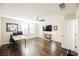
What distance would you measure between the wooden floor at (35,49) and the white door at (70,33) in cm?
16

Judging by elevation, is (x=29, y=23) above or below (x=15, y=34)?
above

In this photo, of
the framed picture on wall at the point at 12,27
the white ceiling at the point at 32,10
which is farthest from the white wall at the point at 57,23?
the framed picture on wall at the point at 12,27

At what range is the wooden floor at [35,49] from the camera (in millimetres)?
1441

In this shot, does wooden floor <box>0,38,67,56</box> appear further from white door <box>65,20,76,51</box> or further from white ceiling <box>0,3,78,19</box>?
white ceiling <box>0,3,78,19</box>

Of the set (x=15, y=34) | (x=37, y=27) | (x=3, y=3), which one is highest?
(x=3, y=3)

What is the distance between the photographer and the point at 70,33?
1.53 meters

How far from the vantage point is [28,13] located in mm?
1521

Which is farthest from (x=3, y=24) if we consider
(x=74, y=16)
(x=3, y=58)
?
(x=74, y=16)

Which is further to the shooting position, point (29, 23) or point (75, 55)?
point (29, 23)

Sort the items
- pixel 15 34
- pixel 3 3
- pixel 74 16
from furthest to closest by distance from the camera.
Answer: pixel 15 34, pixel 74 16, pixel 3 3

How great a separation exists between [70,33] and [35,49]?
776 millimetres

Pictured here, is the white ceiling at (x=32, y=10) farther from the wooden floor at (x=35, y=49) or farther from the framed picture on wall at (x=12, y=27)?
the wooden floor at (x=35, y=49)

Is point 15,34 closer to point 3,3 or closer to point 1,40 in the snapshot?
point 1,40

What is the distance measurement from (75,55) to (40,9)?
3.55 feet
